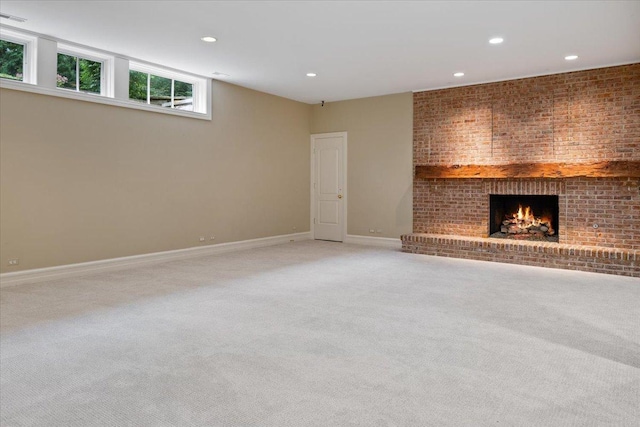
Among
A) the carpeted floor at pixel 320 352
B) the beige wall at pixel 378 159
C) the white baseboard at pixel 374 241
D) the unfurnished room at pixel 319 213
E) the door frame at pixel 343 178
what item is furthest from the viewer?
the door frame at pixel 343 178

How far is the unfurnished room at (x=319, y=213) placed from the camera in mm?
2428

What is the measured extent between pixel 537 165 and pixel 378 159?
9.17 ft

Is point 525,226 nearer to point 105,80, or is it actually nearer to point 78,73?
point 105,80

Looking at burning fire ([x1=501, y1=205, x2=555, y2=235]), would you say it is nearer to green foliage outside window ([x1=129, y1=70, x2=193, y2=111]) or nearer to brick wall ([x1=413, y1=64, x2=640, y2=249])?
brick wall ([x1=413, y1=64, x2=640, y2=249])

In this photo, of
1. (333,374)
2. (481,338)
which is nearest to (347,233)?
(481,338)

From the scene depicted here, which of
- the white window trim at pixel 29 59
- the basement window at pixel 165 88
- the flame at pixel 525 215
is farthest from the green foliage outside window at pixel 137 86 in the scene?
the flame at pixel 525 215

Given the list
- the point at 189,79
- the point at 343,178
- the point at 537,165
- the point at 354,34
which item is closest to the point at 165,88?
the point at 189,79

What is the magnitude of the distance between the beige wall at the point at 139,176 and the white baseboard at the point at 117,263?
0.29 ft

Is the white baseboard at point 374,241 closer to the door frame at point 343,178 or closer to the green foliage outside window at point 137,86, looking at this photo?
the door frame at point 343,178

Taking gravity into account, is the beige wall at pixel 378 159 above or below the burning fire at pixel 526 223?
above

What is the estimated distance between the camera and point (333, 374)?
8.34 feet

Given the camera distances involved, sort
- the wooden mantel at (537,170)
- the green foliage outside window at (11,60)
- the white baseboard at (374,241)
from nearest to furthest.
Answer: the green foliage outside window at (11,60) → the wooden mantel at (537,170) → the white baseboard at (374,241)

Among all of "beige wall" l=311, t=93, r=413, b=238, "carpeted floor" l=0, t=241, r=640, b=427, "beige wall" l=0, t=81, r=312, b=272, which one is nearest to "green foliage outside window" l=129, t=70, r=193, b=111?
"beige wall" l=0, t=81, r=312, b=272

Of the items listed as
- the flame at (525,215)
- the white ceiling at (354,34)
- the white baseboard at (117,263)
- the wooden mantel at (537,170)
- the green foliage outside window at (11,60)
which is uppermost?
the white ceiling at (354,34)
